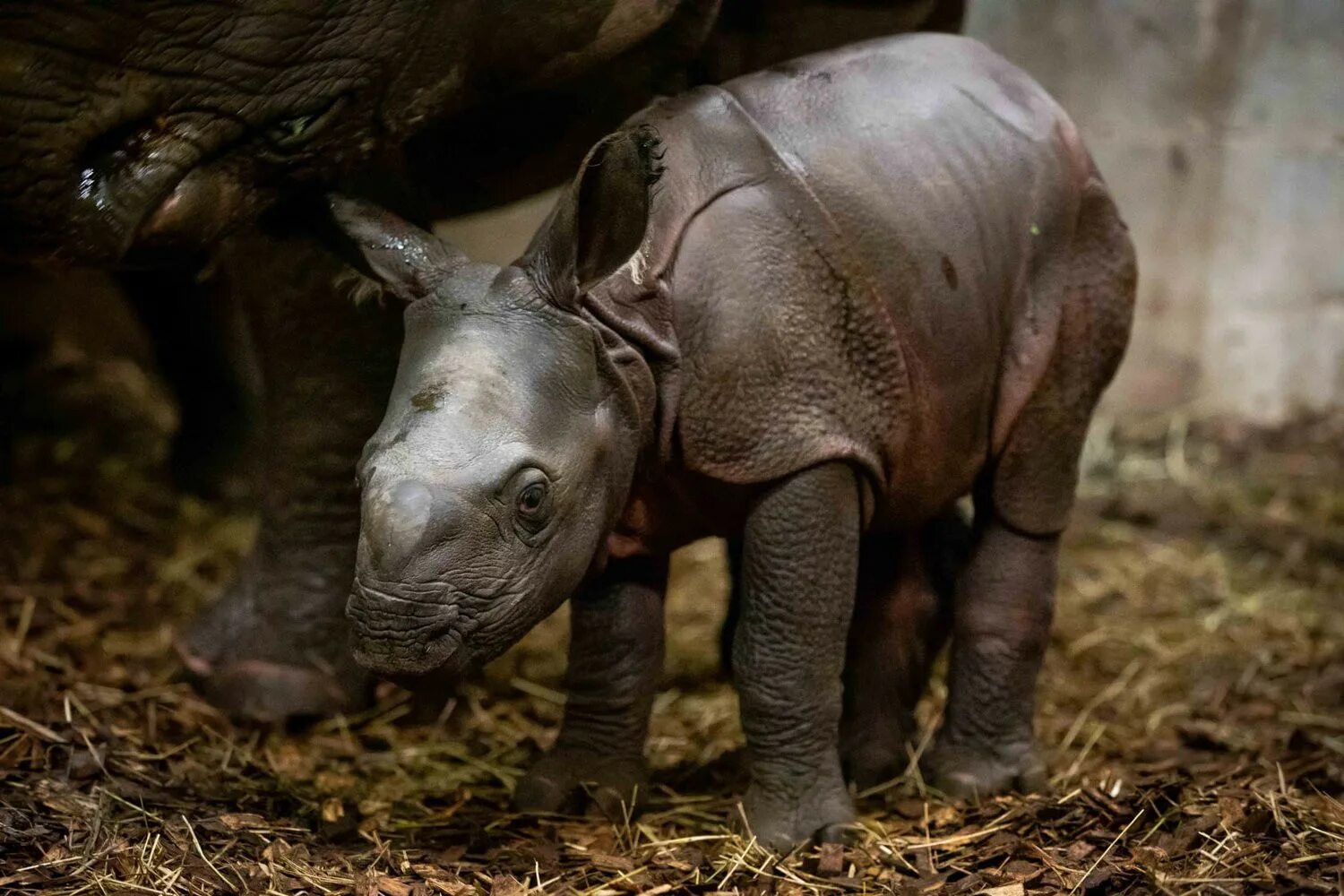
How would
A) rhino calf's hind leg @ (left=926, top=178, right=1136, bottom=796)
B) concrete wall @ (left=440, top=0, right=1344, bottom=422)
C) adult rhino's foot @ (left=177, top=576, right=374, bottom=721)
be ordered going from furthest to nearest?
concrete wall @ (left=440, top=0, right=1344, bottom=422) < adult rhino's foot @ (left=177, top=576, right=374, bottom=721) < rhino calf's hind leg @ (left=926, top=178, right=1136, bottom=796)

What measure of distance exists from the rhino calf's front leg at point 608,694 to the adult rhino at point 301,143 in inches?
35.5

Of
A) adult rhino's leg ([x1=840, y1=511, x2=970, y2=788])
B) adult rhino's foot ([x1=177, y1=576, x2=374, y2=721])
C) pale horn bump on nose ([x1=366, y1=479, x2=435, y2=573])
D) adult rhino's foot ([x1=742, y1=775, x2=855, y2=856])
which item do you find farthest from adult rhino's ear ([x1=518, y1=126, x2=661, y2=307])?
adult rhino's foot ([x1=177, y1=576, x2=374, y2=721])

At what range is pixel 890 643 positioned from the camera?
4.14 metres

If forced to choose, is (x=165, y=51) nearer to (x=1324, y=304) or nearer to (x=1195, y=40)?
(x=1195, y=40)

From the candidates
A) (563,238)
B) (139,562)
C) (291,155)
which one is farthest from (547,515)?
(139,562)

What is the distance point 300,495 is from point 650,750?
115 centimetres

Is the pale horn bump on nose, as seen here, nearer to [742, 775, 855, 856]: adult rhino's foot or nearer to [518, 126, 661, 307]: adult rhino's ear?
[518, 126, 661, 307]: adult rhino's ear

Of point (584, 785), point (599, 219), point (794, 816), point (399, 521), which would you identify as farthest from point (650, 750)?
point (599, 219)

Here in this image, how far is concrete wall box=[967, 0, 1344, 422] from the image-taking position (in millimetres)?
7059

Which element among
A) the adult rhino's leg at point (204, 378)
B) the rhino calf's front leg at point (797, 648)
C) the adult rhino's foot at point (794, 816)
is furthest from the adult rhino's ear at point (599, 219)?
the adult rhino's leg at point (204, 378)

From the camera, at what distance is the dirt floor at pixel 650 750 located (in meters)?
3.30

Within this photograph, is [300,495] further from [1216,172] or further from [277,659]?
[1216,172]

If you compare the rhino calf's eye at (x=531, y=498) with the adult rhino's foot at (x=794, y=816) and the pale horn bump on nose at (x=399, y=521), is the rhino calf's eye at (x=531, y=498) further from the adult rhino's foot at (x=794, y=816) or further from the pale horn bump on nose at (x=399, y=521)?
the adult rhino's foot at (x=794, y=816)

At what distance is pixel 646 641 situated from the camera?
143 inches
